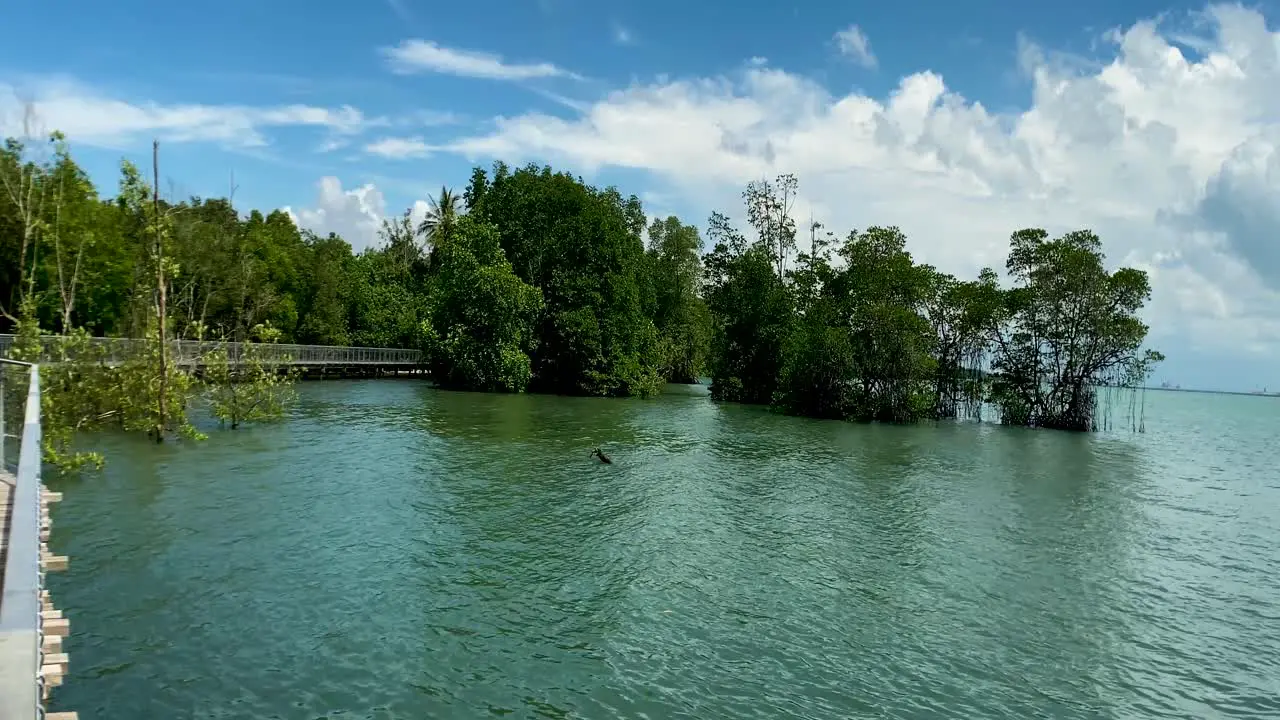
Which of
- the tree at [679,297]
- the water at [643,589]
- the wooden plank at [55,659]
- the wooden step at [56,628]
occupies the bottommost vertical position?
the water at [643,589]

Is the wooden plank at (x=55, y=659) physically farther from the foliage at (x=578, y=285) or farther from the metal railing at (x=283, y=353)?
the foliage at (x=578, y=285)

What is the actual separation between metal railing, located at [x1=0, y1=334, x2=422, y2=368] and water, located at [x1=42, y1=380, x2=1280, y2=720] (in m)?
3.15

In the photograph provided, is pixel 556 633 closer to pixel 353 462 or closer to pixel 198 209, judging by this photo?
pixel 353 462

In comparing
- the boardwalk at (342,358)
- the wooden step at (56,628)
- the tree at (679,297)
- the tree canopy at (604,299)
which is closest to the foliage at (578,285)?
the tree canopy at (604,299)

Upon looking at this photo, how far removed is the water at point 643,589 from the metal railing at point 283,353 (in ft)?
10.3

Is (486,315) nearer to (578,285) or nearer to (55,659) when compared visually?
(578,285)

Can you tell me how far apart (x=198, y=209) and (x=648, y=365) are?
3947cm

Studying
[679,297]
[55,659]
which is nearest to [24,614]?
[55,659]

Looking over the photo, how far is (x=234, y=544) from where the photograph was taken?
14.8 m

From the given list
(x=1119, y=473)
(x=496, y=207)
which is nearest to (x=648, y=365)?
(x=496, y=207)

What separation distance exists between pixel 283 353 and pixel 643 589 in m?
49.5

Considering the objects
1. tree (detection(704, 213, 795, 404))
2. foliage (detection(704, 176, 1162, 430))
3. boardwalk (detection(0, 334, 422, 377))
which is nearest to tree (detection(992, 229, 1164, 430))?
foliage (detection(704, 176, 1162, 430))

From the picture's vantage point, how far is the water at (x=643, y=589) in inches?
383

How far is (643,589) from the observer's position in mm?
13430
